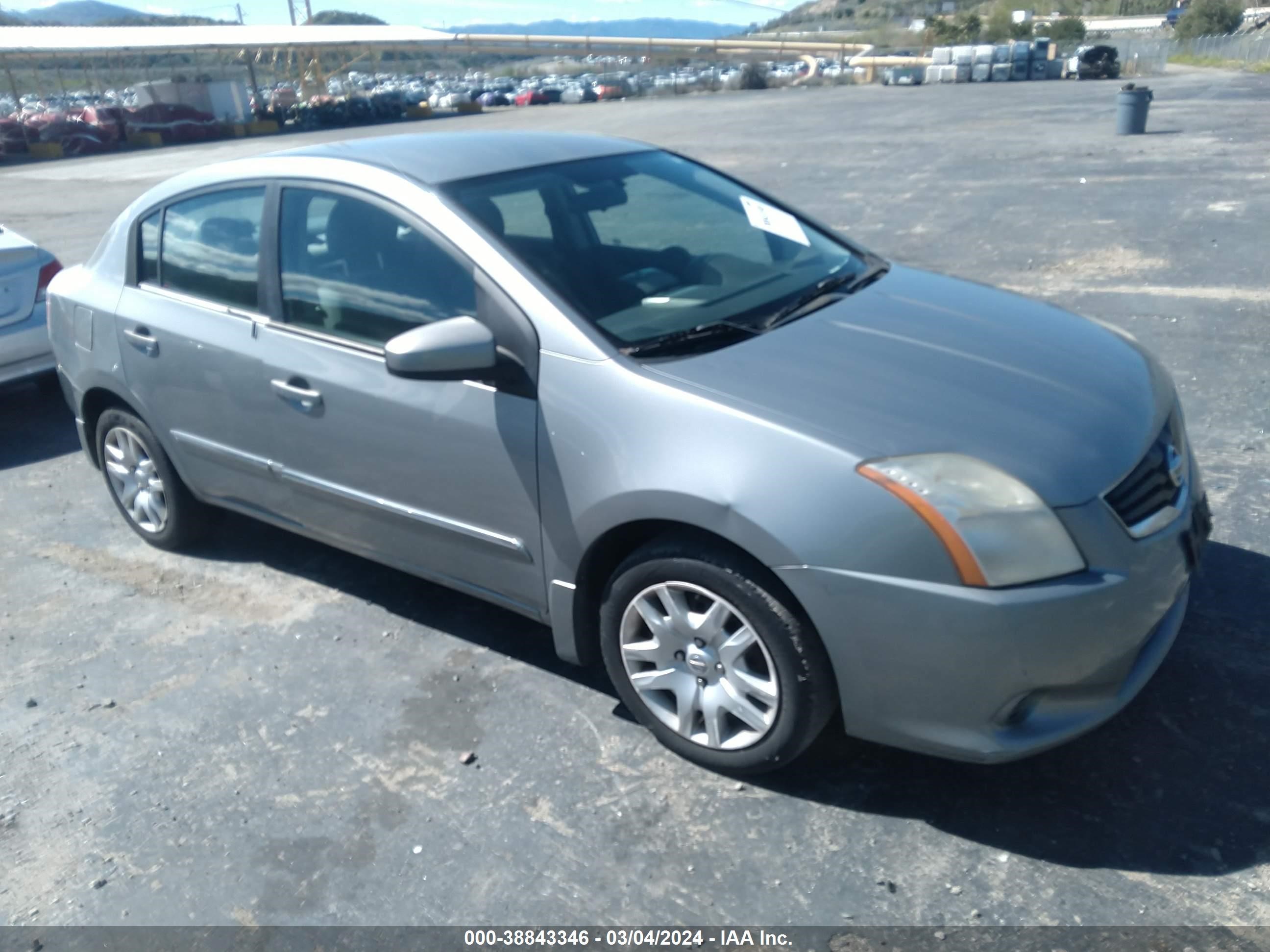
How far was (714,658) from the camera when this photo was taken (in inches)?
118

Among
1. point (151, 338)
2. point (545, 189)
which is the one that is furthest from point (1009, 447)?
point (151, 338)

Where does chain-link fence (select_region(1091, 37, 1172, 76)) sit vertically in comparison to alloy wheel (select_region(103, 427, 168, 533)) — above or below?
below

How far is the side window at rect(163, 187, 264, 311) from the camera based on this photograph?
396 cm

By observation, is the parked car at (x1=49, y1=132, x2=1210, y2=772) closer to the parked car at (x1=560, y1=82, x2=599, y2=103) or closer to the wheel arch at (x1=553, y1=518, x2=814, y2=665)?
the wheel arch at (x1=553, y1=518, x2=814, y2=665)

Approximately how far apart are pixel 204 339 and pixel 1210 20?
82027 millimetres

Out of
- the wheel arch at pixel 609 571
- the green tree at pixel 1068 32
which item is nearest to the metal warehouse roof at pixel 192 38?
the green tree at pixel 1068 32

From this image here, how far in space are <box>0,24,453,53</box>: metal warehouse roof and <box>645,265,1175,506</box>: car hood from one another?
43.3 metres

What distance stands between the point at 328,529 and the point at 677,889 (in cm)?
195

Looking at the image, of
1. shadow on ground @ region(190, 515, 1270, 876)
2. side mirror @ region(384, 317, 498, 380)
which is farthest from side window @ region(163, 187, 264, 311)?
shadow on ground @ region(190, 515, 1270, 876)

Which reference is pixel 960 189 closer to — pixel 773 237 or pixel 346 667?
pixel 773 237

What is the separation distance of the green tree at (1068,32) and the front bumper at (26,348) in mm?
69963

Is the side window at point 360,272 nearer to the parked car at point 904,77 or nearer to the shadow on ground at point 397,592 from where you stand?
the shadow on ground at point 397,592

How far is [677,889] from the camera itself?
2.72 m

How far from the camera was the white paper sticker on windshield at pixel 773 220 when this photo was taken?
409 cm
